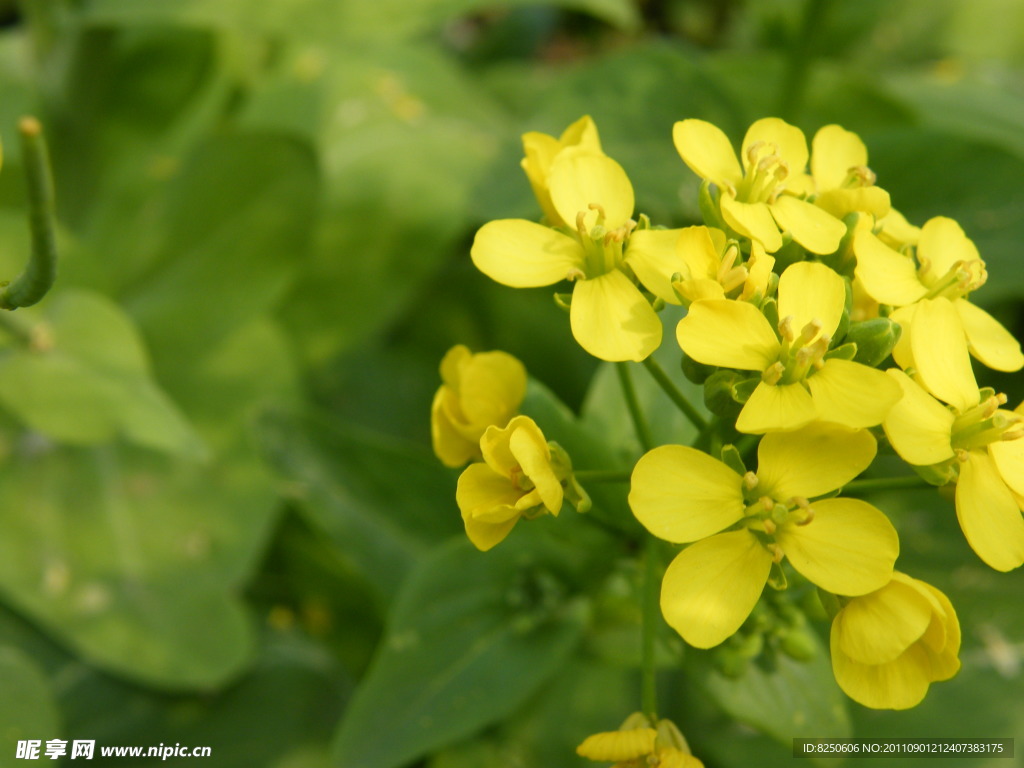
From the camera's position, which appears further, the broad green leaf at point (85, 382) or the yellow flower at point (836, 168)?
the broad green leaf at point (85, 382)

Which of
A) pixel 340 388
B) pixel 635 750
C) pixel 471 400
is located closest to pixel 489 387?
pixel 471 400

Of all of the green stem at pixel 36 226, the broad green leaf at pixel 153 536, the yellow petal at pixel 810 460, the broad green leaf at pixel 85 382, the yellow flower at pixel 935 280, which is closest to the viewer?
the green stem at pixel 36 226

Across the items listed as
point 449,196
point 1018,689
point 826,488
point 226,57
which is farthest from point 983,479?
point 226,57

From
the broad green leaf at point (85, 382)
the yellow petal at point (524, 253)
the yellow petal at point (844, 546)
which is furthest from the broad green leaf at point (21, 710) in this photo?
the yellow petal at point (844, 546)

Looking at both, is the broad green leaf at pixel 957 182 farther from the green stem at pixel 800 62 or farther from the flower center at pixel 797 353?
the flower center at pixel 797 353

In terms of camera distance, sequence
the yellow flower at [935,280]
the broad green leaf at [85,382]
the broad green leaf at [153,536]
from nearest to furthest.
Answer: the yellow flower at [935,280] < the broad green leaf at [85,382] < the broad green leaf at [153,536]

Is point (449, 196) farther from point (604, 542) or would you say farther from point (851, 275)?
point (851, 275)
